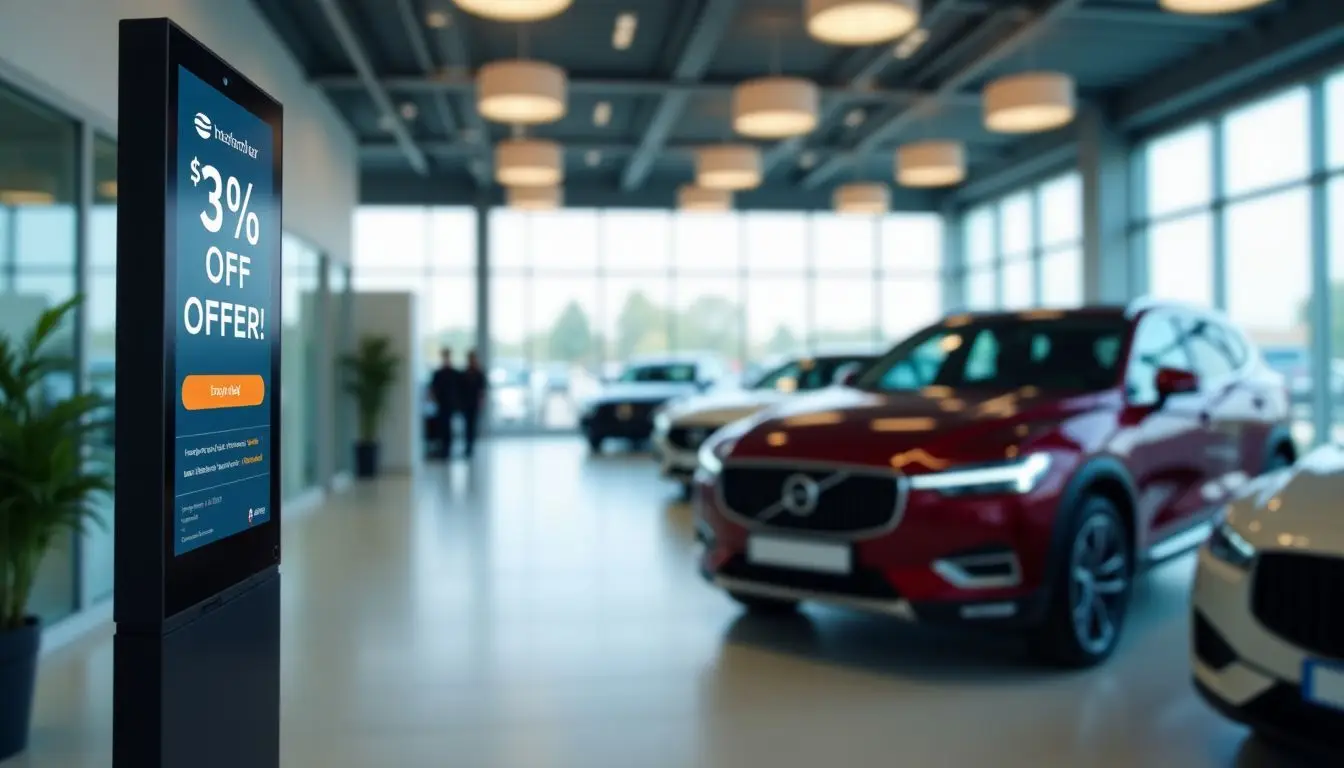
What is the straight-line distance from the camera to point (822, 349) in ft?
31.0

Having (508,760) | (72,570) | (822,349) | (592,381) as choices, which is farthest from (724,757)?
(592,381)

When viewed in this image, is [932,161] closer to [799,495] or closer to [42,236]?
[799,495]

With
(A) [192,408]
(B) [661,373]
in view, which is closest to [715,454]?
(A) [192,408]

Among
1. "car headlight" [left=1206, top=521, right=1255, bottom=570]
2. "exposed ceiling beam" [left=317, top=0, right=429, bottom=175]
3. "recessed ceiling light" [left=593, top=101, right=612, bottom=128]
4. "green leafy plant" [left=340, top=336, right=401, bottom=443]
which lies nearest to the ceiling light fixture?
"recessed ceiling light" [left=593, top=101, right=612, bottom=128]

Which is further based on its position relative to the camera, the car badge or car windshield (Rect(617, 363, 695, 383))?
car windshield (Rect(617, 363, 695, 383))

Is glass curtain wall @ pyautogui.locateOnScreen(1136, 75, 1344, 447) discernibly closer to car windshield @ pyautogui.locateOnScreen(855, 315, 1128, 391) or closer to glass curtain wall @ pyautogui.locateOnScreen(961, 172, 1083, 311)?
glass curtain wall @ pyautogui.locateOnScreen(961, 172, 1083, 311)

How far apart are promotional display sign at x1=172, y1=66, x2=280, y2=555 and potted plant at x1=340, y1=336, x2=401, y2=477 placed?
9.46 meters

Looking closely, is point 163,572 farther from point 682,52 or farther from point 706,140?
point 706,140

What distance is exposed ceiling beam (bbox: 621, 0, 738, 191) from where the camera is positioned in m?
9.15

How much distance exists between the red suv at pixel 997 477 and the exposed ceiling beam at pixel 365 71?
18.8ft

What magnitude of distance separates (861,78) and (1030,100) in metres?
3.32

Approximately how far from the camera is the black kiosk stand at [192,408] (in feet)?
5.51

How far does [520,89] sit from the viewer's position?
299 inches

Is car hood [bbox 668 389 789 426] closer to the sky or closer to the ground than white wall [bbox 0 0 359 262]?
closer to the ground
